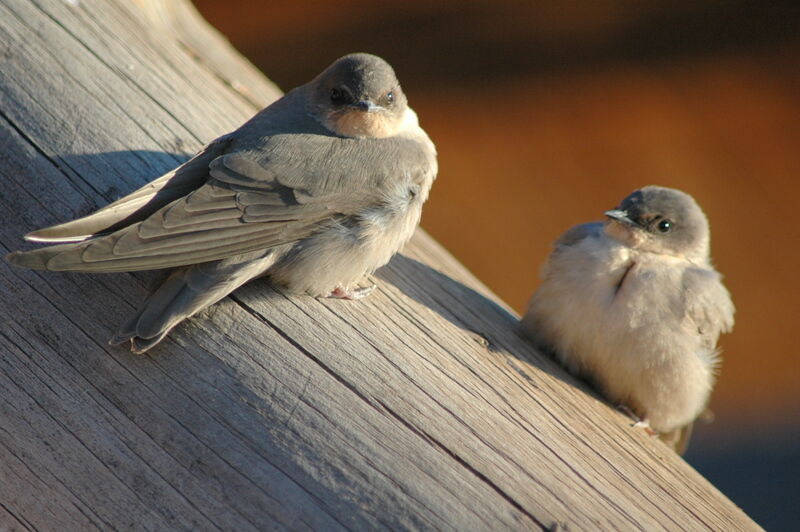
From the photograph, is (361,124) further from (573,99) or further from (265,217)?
(573,99)

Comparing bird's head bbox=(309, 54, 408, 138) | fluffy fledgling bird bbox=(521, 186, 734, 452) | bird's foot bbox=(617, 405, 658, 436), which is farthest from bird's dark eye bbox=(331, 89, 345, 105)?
bird's foot bbox=(617, 405, 658, 436)

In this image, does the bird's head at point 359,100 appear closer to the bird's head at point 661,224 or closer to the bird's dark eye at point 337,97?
the bird's dark eye at point 337,97

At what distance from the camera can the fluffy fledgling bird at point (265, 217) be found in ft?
8.02

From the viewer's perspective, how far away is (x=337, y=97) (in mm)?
3551

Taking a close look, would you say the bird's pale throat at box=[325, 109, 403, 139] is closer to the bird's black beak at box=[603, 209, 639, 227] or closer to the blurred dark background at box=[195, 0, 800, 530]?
the bird's black beak at box=[603, 209, 639, 227]

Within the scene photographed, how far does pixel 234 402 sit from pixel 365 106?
5.22ft

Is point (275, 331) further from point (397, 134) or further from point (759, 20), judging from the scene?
point (759, 20)

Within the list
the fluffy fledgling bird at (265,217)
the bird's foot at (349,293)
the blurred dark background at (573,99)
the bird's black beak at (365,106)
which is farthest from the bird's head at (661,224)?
the blurred dark background at (573,99)

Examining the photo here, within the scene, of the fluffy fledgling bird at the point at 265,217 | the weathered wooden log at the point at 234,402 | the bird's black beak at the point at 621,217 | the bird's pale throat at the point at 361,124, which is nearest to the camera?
the weathered wooden log at the point at 234,402

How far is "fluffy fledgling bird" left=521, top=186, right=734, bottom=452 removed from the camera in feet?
12.0

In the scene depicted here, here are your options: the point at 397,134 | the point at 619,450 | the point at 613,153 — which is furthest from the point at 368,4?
the point at 619,450

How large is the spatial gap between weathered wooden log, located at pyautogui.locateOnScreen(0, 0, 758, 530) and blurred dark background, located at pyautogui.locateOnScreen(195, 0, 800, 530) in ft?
19.4

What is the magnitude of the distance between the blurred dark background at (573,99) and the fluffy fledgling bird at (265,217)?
553 centimetres

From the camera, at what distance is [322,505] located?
87.2 inches
